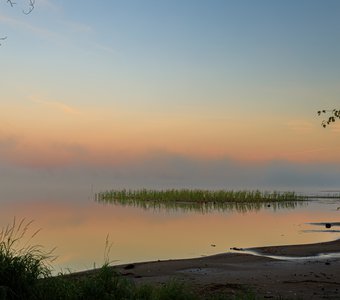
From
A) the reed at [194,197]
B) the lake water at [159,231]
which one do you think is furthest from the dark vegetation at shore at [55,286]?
the reed at [194,197]

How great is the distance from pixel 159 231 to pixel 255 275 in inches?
727

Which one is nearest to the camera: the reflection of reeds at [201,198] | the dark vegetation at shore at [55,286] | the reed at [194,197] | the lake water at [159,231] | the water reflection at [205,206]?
the dark vegetation at shore at [55,286]

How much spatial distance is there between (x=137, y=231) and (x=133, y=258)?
30.3ft

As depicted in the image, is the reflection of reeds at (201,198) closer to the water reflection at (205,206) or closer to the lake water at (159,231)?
the water reflection at (205,206)

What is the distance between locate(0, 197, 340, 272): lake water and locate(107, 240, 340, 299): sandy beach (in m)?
4.54

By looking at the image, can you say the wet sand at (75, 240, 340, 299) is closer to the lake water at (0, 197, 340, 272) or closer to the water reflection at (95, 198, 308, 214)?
the lake water at (0, 197, 340, 272)

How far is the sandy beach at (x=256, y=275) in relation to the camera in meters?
10.5

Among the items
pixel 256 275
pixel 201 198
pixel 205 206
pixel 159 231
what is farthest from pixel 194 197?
pixel 256 275

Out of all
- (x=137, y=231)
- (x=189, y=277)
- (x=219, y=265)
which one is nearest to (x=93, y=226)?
(x=137, y=231)

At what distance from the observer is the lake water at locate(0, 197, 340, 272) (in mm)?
22875

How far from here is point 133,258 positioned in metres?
21.5

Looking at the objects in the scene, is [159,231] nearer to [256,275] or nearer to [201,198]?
[256,275]

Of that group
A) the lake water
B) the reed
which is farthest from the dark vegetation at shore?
the reed

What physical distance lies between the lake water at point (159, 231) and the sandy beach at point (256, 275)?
14.9ft
